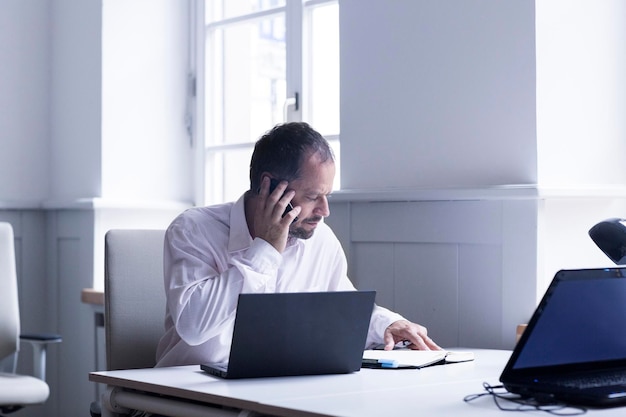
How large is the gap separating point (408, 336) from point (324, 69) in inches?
50.3

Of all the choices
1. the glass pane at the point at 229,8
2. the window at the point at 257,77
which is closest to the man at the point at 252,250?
the window at the point at 257,77

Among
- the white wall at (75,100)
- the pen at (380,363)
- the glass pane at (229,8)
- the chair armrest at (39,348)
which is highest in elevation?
the glass pane at (229,8)

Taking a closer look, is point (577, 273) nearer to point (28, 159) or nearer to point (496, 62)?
point (496, 62)

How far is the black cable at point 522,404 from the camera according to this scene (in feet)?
4.99

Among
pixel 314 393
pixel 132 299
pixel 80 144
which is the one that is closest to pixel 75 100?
pixel 80 144

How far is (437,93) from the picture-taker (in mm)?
2631

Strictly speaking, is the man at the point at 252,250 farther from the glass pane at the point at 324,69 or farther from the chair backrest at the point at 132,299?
the glass pane at the point at 324,69

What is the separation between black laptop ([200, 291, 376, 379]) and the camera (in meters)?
1.81

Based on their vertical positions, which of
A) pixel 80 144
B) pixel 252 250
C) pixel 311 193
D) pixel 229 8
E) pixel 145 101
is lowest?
pixel 252 250

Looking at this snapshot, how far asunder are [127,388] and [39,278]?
6.59ft

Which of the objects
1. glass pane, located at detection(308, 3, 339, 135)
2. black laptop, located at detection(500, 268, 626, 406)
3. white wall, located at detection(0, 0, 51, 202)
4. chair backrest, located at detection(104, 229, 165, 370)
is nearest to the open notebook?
black laptop, located at detection(500, 268, 626, 406)

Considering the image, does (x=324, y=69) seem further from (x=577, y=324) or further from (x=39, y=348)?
(x=577, y=324)

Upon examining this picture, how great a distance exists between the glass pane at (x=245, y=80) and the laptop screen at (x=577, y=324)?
1.91 m

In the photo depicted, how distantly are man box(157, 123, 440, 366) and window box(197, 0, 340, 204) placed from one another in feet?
2.78
